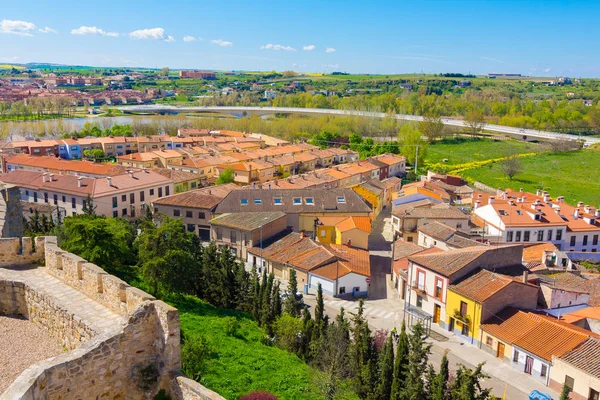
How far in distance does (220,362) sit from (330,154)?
63085 millimetres

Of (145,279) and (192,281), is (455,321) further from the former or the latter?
(145,279)

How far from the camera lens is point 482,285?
87.8 feet

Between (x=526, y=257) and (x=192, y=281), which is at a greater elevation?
(x=192, y=281)

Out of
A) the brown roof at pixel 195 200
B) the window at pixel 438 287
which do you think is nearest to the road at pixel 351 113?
the brown roof at pixel 195 200

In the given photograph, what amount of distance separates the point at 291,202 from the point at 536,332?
22947 mm

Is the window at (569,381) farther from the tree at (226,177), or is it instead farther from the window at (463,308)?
the tree at (226,177)

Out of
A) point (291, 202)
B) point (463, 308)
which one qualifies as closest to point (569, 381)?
point (463, 308)

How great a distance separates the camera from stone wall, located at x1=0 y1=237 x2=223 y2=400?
22.5 feet

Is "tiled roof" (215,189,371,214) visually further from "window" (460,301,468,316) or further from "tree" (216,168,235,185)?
"window" (460,301,468,316)

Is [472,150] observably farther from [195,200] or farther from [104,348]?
[104,348]

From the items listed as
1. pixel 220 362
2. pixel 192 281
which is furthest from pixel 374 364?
pixel 192 281

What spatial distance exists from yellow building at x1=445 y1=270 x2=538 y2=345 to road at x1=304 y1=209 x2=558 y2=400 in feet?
2.62

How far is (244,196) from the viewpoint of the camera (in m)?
43.0

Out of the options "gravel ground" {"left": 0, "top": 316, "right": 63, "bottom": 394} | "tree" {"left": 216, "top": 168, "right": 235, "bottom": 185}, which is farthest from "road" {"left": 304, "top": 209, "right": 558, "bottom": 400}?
"tree" {"left": 216, "top": 168, "right": 235, "bottom": 185}
